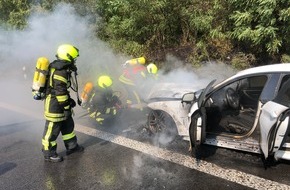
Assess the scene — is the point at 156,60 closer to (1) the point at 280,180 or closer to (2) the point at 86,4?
(2) the point at 86,4

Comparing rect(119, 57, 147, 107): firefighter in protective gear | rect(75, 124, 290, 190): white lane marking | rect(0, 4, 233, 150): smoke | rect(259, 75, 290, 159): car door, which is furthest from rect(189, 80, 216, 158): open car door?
rect(0, 4, 233, 150): smoke

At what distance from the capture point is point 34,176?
4.66 metres

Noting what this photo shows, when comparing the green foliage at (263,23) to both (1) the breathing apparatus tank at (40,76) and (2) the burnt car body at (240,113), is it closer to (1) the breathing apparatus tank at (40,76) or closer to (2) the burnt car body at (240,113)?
(2) the burnt car body at (240,113)

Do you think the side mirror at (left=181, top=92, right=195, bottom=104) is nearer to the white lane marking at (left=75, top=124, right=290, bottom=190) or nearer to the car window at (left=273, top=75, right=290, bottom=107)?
the white lane marking at (left=75, top=124, right=290, bottom=190)

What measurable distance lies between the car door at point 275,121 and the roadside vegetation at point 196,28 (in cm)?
367

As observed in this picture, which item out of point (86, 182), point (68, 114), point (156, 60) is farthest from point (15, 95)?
point (86, 182)

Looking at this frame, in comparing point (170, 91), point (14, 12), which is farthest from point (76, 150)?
point (14, 12)

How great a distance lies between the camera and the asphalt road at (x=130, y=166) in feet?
13.7

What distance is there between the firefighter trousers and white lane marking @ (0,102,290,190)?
83 cm

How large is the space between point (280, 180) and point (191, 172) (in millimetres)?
1131

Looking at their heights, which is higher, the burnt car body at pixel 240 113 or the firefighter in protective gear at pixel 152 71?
the firefighter in protective gear at pixel 152 71

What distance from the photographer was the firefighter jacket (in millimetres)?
4832

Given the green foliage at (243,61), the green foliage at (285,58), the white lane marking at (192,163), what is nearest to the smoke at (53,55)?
the green foliage at (243,61)

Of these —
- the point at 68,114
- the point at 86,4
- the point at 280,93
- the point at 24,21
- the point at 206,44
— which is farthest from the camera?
the point at 24,21
